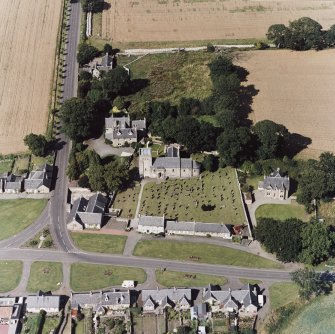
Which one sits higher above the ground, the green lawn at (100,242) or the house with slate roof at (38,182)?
the house with slate roof at (38,182)

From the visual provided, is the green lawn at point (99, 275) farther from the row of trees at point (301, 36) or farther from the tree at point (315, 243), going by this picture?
the row of trees at point (301, 36)

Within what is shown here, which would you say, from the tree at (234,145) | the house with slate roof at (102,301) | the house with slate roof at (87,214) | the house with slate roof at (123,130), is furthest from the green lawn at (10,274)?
the tree at (234,145)

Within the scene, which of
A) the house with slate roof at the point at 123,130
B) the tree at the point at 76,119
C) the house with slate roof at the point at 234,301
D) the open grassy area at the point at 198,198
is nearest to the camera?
the house with slate roof at the point at 234,301

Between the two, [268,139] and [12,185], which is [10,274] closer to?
[12,185]

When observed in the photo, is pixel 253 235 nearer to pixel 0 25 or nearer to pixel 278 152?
pixel 278 152

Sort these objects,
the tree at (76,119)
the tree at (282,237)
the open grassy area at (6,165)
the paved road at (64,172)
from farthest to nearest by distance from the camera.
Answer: the tree at (76,119), the open grassy area at (6,165), the paved road at (64,172), the tree at (282,237)

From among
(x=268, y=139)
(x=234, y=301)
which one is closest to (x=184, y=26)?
(x=268, y=139)

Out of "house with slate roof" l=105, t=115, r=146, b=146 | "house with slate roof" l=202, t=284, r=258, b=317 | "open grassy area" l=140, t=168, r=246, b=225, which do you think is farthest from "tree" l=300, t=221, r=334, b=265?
"house with slate roof" l=105, t=115, r=146, b=146
